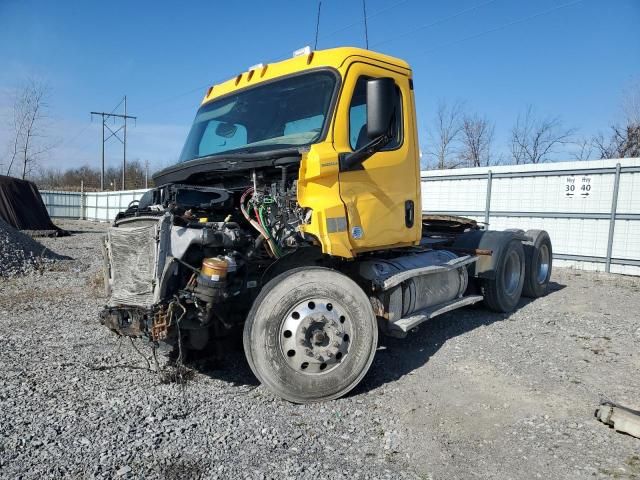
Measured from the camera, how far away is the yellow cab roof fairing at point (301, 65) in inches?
167

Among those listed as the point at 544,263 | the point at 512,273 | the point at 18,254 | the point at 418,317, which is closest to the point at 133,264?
the point at 418,317

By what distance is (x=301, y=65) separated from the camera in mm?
4379

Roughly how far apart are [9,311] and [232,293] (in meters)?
4.76

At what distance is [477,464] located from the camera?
9.60ft

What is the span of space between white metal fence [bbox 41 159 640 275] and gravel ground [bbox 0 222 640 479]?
6398mm

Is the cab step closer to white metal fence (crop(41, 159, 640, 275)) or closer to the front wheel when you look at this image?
the front wheel

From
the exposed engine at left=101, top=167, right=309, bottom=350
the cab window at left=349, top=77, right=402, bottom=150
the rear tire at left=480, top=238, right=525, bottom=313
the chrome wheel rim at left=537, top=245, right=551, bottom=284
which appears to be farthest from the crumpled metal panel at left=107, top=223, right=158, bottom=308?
the chrome wheel rim at left=537, top=245, right=551, bottom=284

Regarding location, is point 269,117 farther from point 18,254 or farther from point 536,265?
point 18,254

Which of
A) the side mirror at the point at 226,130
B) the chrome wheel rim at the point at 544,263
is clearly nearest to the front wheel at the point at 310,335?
the side mirror at the point at 226,130

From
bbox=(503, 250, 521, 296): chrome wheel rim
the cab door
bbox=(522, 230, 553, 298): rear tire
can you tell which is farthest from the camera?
bbox=(522, 230, 553, 298): rear tire

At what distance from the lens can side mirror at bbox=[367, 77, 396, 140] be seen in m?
3.60

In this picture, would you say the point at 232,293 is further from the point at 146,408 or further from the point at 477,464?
the point at 477,464

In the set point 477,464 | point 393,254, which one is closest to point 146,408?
point 477,464

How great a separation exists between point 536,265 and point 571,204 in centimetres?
496
